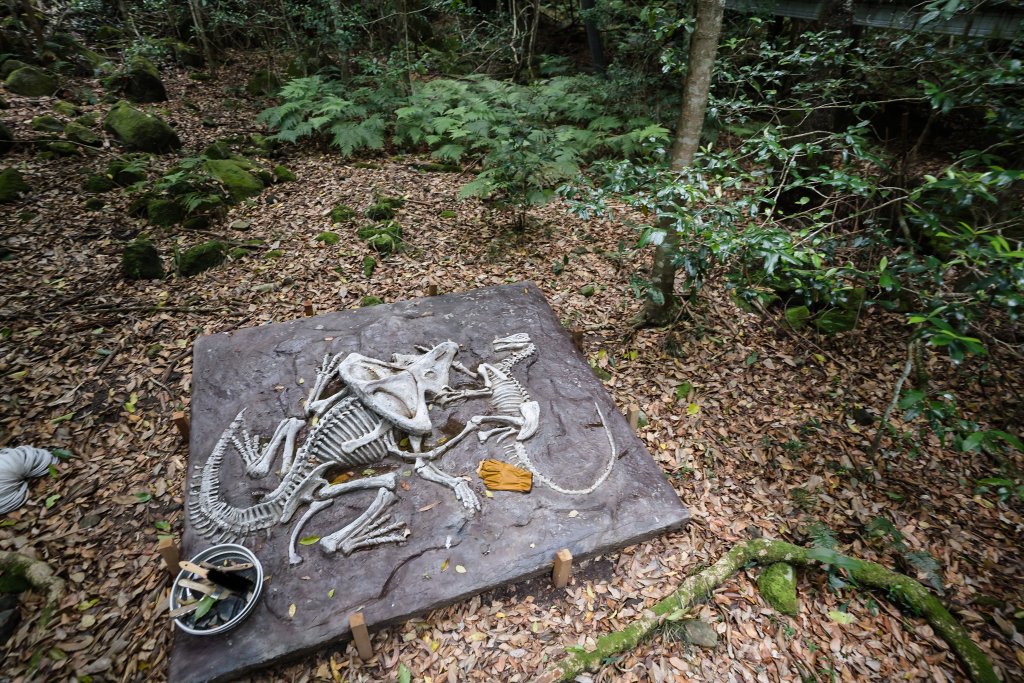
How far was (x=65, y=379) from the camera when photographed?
4660 millimetres

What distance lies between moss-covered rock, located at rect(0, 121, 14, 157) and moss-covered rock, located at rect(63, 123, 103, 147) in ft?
2.30

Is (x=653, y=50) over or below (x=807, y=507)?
Answer: over

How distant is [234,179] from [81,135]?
308 cm

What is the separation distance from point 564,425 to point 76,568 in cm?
378

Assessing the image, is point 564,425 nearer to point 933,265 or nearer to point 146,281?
point 933,265

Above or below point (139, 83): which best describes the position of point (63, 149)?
below

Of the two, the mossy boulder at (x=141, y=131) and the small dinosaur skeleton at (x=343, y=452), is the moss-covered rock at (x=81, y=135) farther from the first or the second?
the small dinosaur skeleton at (x=343, y=452)

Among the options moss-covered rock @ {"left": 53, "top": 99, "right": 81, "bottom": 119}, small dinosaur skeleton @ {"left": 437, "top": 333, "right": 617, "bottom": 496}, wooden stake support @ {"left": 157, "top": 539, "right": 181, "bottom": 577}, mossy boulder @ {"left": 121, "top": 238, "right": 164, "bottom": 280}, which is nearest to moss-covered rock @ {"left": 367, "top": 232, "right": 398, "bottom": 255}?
mossy boulder @ {"left": 121, "top": 238, "right": 164, "bottom": 280}

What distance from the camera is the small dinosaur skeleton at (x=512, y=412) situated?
382 centimetres

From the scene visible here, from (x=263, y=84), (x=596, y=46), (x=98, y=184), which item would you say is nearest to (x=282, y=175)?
(x=98, y=184)

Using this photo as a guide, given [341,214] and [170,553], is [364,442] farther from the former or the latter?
[341,214]

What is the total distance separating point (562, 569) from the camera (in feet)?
10.6

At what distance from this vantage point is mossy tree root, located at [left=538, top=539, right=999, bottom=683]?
2.99 metres

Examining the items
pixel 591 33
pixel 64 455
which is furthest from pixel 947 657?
pixel 591 33
